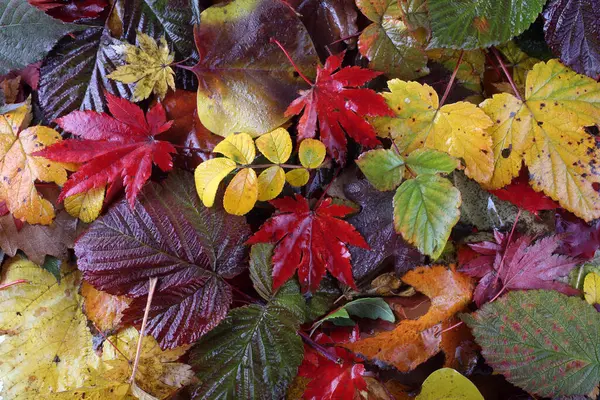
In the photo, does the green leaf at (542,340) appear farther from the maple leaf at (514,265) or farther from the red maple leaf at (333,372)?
the red maple leaf at (333,372)

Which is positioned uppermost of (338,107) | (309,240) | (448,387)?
(338,107)

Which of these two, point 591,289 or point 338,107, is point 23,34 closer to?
point 338,107

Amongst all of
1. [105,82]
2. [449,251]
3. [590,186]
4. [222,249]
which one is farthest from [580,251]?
[105,82]

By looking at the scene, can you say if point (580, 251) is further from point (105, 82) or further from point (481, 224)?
point (105, 82)

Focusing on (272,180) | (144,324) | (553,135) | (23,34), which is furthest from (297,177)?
(23,34)

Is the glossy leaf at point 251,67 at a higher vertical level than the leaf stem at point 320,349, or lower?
higher

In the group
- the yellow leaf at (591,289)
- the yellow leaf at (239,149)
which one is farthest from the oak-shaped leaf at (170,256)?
the yellow leaf at (591,289)
